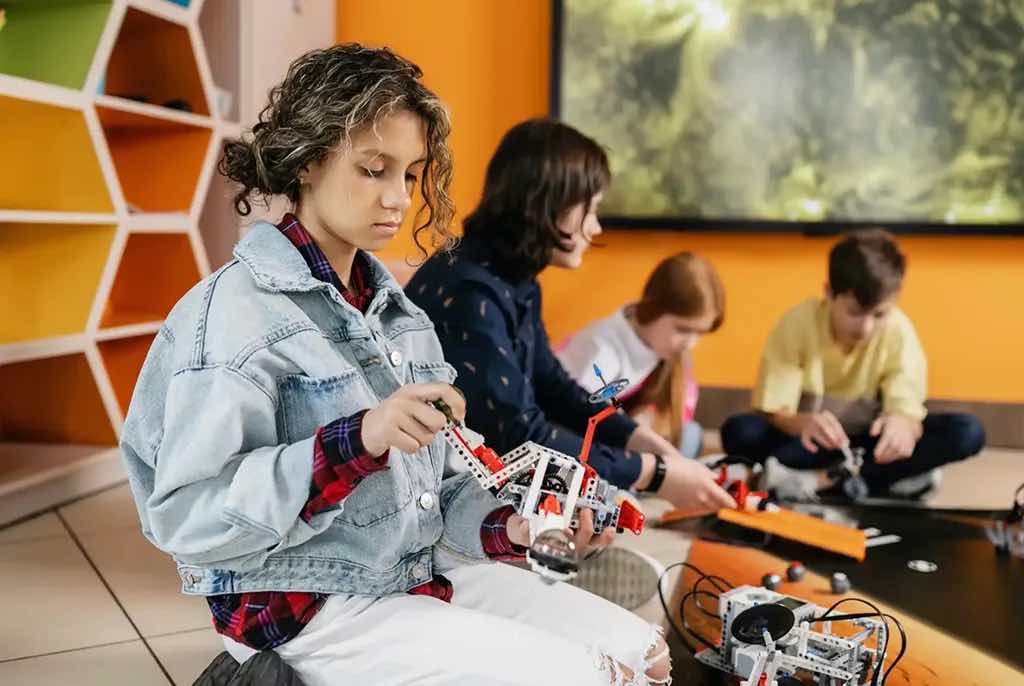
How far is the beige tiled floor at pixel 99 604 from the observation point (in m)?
1.27

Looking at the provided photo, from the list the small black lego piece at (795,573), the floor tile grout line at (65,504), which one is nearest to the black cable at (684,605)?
the small black lego piece at (795,573)

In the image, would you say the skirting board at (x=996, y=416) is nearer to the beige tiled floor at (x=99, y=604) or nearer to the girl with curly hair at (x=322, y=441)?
the beige tiled floor at (x=99, y=604)

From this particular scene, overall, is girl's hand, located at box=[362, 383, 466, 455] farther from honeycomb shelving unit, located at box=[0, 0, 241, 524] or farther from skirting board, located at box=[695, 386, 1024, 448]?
skirting board, located at box=[695, 386, 1024, 448]

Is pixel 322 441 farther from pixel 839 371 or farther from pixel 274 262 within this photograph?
pixel 839 371

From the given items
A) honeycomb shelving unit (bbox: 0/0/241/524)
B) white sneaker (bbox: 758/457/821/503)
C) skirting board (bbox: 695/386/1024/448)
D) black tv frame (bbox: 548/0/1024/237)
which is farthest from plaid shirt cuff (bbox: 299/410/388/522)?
skirting board (bbox: 695/386/1024/448)

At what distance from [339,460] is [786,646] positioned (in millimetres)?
630

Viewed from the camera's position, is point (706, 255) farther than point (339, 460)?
Yes

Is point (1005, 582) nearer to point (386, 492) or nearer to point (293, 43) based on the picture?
point (386, 492)

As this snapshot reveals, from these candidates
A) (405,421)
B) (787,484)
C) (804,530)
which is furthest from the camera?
(787,484)

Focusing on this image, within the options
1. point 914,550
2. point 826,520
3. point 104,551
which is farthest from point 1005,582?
point 104,551

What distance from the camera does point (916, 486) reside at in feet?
7.34

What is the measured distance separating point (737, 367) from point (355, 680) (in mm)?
2245

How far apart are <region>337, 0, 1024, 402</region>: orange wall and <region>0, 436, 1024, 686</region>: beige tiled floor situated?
47.5 inches

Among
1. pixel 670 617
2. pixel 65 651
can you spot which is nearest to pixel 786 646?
pixel 670 617
